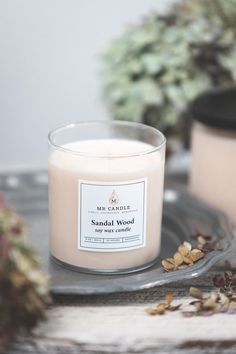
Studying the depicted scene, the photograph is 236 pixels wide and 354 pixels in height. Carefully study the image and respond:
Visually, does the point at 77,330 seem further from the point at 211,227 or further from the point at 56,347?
the point at 211,227

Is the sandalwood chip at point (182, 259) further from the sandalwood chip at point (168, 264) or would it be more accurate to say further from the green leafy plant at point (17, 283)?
the green leafy plant at point (17, 283)

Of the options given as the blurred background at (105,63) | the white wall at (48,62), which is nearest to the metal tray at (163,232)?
the blurred background at (105,63)

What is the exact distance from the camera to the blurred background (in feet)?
2.74

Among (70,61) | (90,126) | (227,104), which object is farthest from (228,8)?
(70,61)

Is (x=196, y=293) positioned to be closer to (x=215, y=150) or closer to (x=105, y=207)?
(x=105, y=207)

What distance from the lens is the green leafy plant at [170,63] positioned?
2.72ft

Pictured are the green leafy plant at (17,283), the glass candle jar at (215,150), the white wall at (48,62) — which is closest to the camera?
the green leafy plant at (17,283)

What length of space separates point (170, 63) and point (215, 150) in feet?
0.42

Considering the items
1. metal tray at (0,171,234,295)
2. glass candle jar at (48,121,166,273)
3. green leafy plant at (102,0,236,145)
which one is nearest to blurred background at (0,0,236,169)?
green leafy plant at (102,0,236,145)

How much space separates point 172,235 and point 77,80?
44 centimetres

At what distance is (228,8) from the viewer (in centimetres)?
78

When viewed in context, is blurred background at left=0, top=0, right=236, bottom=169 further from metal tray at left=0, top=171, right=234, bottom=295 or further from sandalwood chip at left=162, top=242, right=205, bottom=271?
sandalwood chip at left=162, top=242, right=205, bottom=271

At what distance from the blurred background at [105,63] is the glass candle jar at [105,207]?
216mm

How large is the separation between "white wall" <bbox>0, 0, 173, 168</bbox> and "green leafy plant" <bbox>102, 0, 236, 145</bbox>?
7.5 inches
